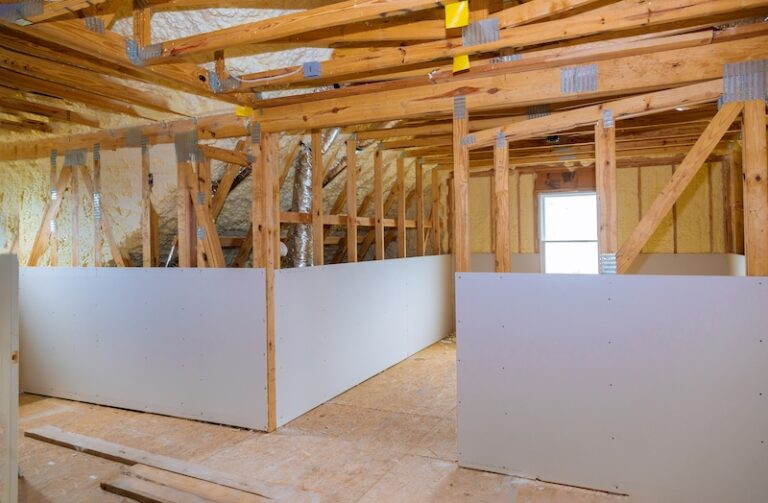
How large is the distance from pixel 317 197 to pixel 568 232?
3906 millimetres

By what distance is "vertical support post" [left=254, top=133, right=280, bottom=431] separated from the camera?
335cm

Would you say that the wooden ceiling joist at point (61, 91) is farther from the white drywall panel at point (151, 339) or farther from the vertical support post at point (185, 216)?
the white drywall panel at point (151, 339)

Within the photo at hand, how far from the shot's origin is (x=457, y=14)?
229 cm

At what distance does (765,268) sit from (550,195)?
14.8 ft

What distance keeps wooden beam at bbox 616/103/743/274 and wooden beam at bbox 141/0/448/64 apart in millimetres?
1342

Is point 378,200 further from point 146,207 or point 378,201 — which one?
point 146,207

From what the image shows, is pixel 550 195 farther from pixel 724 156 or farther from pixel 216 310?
pixel 216 310

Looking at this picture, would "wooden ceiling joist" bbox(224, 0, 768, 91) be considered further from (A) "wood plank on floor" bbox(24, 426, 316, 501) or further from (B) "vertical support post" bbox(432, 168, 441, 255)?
(B) "vertical support post" bbox(432, 168, 441, 255)

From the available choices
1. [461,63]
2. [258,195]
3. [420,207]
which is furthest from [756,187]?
[420,207]

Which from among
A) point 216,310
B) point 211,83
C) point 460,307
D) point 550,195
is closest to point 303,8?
point 211,83

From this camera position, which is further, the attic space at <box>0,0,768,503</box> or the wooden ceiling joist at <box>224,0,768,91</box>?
the attic space at <box>0,0,768,503</box>

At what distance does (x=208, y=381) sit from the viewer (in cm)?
353

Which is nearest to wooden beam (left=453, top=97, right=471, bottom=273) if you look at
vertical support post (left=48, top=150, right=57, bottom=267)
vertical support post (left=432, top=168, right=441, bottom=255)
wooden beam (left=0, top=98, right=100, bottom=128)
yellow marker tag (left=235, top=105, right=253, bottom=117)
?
yellow marker tag (left=235, top=105, right=253, bottom=117)

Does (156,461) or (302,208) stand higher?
(302,208)
